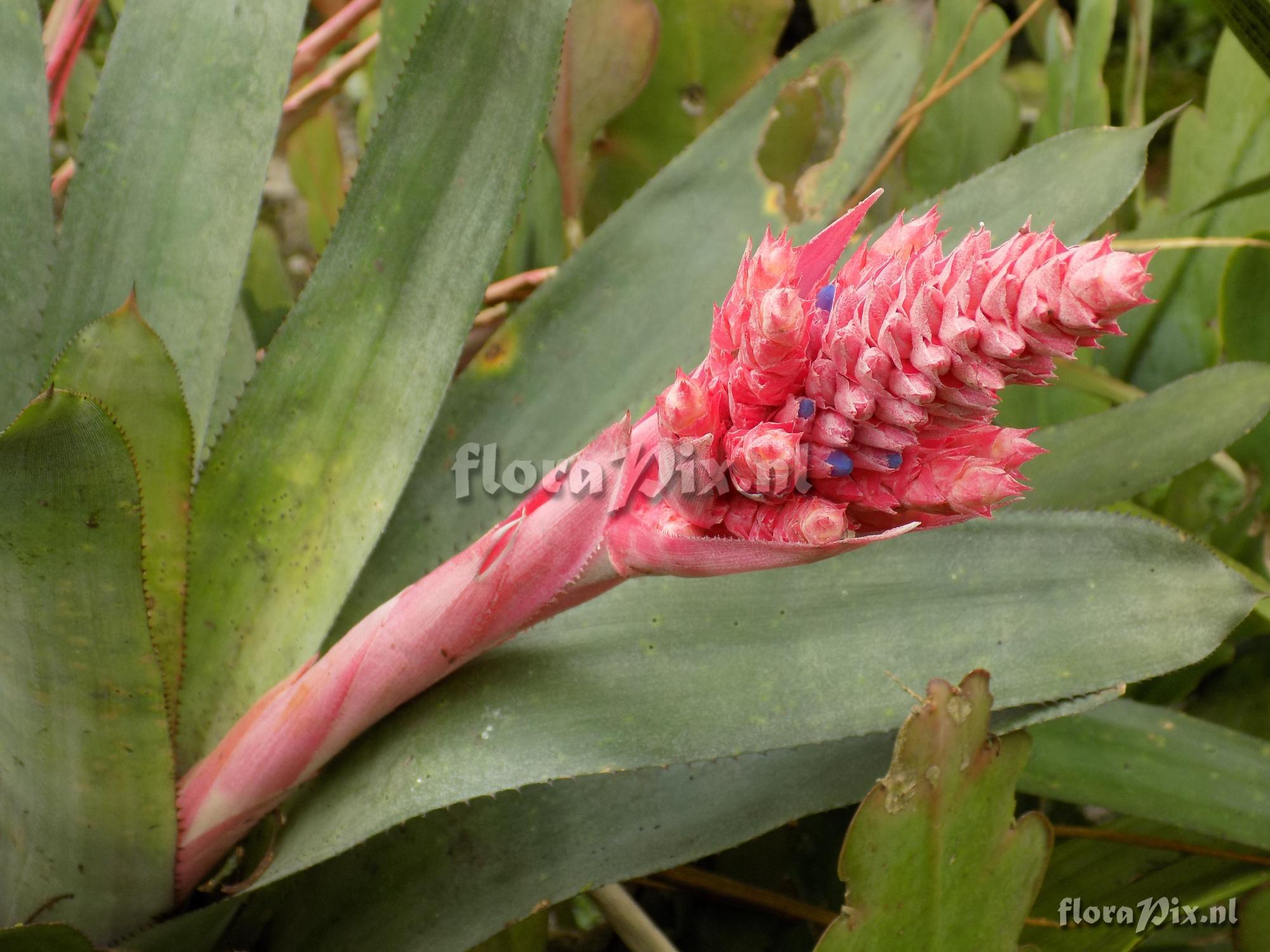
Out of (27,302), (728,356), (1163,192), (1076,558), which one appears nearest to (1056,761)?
(1076,558)

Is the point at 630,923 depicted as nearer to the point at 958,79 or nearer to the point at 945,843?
the point at 945,843

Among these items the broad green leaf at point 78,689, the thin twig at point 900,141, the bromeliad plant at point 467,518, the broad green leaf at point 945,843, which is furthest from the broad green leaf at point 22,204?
the thin twig at point 900,141

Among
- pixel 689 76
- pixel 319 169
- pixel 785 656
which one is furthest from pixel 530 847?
pixel 319 169

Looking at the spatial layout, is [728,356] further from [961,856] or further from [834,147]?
[834,147]

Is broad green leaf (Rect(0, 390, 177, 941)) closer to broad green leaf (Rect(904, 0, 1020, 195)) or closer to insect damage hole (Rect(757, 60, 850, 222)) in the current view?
insect damage hole (Rect(757, 60, 850, 222))

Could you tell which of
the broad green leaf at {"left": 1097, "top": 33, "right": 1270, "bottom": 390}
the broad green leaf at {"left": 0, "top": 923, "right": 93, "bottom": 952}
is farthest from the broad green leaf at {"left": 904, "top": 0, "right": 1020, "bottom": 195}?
the broad green leaf at {"left": 0, "top": 923, "right": 93, "bottom": 952}

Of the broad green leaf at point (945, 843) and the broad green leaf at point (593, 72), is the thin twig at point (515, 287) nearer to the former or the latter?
the broad green leaf at point (593, 72)
